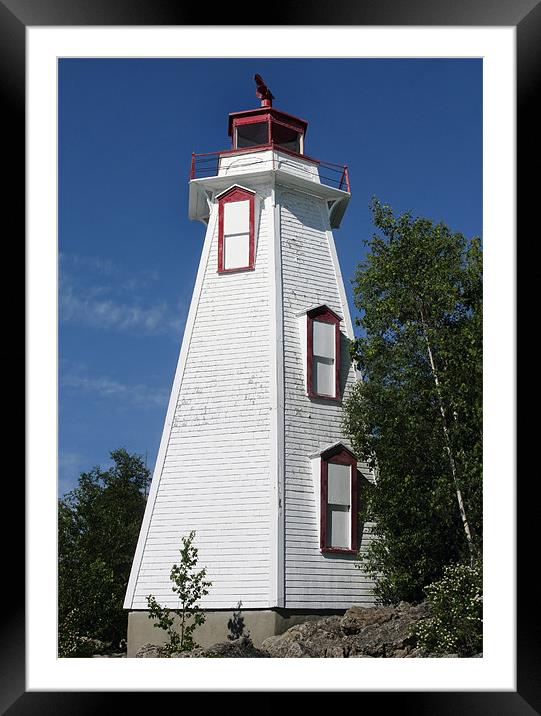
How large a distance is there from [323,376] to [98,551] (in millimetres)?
9365

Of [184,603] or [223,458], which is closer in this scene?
[184,603]

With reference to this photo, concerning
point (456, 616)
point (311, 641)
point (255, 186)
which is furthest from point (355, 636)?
point (255, 186)

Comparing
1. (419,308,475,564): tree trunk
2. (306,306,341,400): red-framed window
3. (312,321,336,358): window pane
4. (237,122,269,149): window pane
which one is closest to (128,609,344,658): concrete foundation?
(419,308,475,564): tree trunk

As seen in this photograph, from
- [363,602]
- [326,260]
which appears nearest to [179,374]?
[326,260]

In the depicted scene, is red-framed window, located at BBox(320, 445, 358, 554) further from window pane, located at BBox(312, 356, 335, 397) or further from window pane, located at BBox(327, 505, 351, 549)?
window pane, located at BBox(312, 356, 335, 397)

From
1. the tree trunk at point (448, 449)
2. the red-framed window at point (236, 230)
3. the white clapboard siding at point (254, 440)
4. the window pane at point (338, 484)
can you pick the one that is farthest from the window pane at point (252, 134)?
the window pane at point (338, 484)

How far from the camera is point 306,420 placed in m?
18.8
